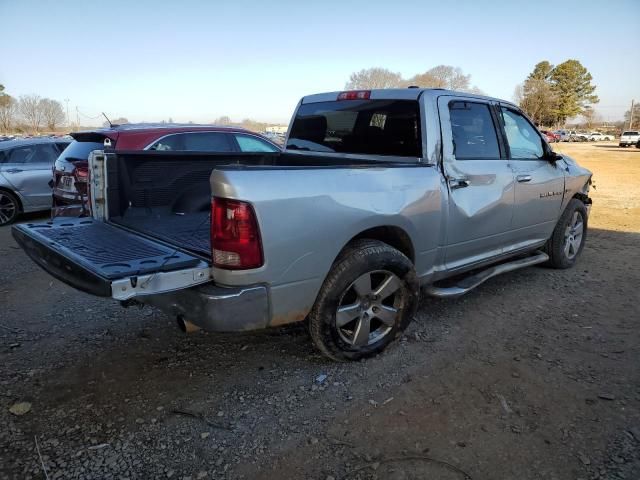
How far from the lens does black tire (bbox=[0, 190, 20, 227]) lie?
827cm

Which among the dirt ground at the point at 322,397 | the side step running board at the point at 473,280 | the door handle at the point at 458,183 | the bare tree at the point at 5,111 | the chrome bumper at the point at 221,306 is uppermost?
the bare tree at the point at 5,111

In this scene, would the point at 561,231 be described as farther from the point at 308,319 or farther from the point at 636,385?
the point at 308,319

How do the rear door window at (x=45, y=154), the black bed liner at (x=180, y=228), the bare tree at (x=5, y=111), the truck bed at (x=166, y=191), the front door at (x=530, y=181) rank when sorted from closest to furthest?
the black bed liner at (x=180, y=228), the truck bed at (x=166, y=191), the front door at (x=530, y=181), the rear door window at (x=45, y=154), the bare tree at (x=5, y=111)

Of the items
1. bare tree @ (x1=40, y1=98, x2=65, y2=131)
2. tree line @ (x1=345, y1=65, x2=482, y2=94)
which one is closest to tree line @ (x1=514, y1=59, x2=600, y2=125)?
tree line @ (x1=345, y1=65, x2=482, y2=94)

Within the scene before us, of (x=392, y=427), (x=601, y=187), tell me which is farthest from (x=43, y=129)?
(x=392, y=427)

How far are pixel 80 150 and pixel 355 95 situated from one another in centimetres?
457

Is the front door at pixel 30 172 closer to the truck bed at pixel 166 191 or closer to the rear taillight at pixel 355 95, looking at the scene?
the truck bed at pixel 166 191

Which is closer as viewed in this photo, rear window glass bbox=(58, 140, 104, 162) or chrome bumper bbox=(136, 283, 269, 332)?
chrome bumper bbox=(136, 283, 269, 332)

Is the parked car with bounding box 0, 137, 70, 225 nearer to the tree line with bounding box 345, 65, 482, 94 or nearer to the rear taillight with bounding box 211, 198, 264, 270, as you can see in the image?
the rear taillight with bounding box 211, 198, 264, 270

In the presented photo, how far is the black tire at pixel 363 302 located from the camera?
2.88 m

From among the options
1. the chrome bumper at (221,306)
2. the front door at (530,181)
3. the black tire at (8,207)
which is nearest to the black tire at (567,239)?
A: the front door at (530,181)

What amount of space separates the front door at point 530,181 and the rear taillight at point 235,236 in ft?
9.00

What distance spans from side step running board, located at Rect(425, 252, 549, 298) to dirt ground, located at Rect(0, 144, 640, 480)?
32 cm

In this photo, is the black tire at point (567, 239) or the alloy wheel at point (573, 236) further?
the alloy wheel at point (573, 236)
